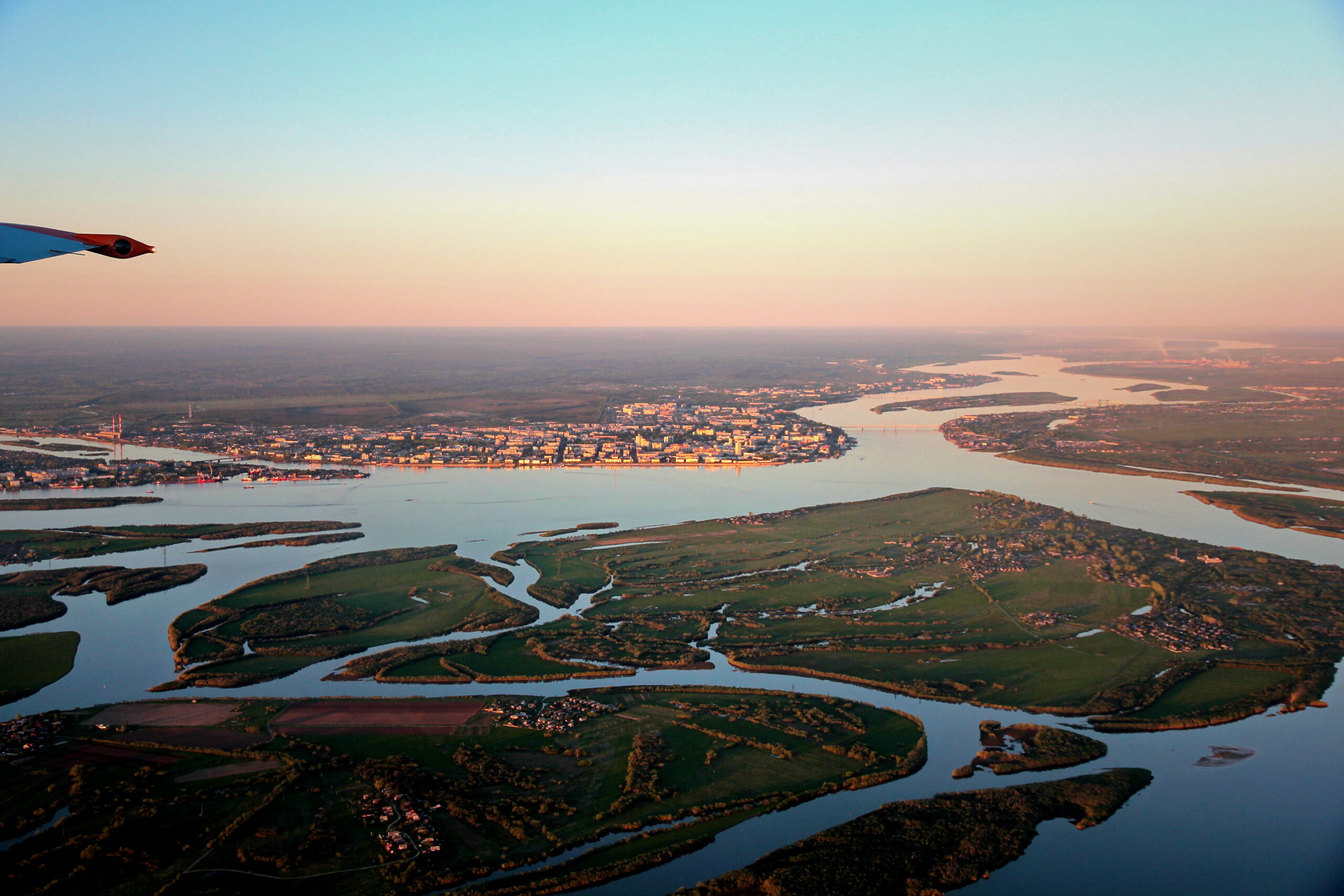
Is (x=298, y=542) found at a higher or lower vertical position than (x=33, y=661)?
higher

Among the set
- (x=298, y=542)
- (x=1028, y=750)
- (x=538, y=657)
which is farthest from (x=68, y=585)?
(x=1028, y=750)

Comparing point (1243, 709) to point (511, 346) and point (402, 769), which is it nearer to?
point (402, 769)

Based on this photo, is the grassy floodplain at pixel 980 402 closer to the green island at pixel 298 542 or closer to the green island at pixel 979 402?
the green island at pixel 979 402

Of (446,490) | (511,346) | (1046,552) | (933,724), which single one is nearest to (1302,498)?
(1046,552)

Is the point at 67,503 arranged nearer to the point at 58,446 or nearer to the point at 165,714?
the point at 58,446

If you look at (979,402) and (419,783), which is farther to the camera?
(979,402)
